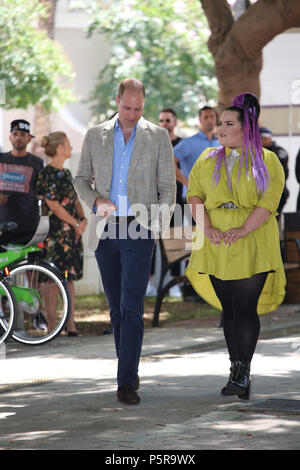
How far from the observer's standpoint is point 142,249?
7.33m

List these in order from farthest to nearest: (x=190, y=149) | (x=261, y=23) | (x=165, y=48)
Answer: (x=165, y=48) → (x=190, y=149) → (x=261, y=23)

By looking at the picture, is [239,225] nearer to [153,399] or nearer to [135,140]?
[135,140]

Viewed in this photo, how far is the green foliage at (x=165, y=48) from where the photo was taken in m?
32.6

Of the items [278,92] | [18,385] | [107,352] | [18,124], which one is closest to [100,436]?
[18,385]

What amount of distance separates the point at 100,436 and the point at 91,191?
1.87 m

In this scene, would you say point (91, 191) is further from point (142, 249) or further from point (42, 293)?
point (42, 293)

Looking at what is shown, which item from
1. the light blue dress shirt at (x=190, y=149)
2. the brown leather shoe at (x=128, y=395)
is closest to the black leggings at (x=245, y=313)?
the brown leather shoe at (x=128, y=395)

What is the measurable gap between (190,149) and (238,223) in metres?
6.08

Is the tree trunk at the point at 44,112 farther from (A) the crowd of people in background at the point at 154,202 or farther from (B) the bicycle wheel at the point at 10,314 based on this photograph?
(A) the crowd of people in background at the point at 154,202

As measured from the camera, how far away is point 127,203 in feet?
24.2

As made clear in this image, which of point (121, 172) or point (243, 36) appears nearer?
point (121, 172)

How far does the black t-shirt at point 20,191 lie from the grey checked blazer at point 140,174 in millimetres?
4052

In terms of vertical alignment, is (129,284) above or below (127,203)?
below

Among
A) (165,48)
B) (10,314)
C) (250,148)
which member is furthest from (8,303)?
(165,48)
